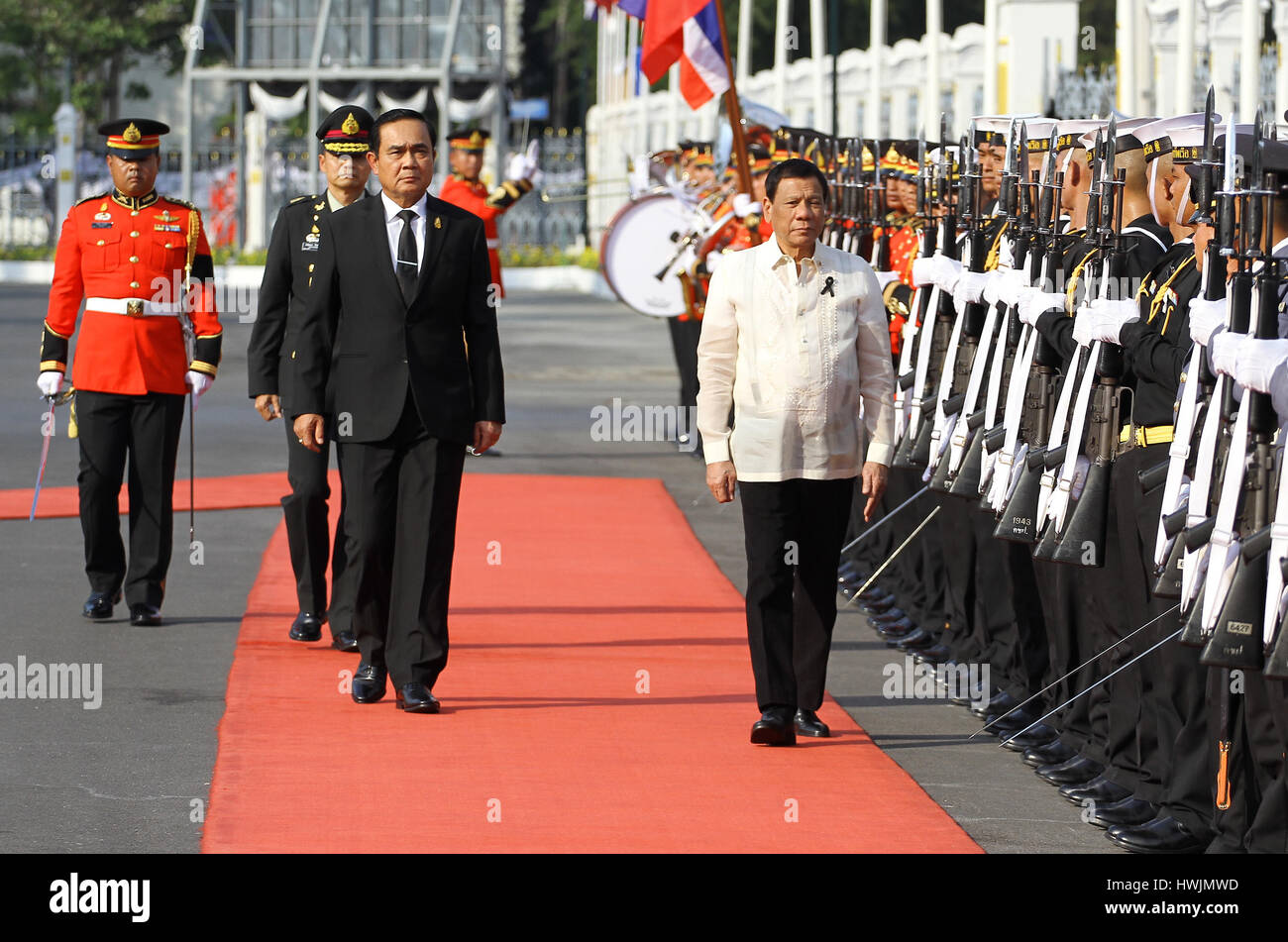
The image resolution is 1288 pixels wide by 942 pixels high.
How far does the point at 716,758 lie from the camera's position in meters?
7.45

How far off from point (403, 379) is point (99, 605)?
2.54m

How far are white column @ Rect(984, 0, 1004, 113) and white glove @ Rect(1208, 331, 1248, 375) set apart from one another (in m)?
13.1

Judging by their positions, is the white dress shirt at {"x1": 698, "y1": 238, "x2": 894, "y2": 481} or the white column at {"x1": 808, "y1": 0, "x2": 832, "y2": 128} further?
the white column at {"x1": 808, "y1": 0, "x2": 832, "y2": 128}

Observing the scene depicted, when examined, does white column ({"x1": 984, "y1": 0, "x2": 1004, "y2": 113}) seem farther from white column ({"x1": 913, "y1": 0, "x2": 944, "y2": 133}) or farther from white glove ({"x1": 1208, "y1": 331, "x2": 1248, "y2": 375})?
white glove ({"x1": 1208, "y1": 331, "x2": 1248, "y2": 375})

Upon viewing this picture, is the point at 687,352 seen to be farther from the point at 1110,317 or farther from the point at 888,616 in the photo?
the point at 1110,317

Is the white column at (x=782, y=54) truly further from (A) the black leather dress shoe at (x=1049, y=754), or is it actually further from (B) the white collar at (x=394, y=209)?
(A) the black leather dress shoe at (x=1049, y=754)

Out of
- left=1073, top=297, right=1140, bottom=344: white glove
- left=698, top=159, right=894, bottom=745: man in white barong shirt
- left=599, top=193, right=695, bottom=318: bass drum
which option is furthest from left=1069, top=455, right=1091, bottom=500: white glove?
left=599, top=193, right=695, bottom=318: bass drum

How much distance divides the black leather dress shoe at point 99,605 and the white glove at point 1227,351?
5.52 m

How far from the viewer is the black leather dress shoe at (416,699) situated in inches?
317

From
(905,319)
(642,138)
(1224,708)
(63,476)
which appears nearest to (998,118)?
(905,319)

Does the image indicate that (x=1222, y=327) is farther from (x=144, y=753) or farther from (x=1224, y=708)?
(x=144, y=753)

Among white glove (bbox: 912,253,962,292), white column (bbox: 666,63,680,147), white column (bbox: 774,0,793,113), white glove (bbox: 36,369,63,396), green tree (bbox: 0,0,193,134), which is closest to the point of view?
white glove (bbox: 912,253,962,292)

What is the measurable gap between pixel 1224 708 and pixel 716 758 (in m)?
1.86

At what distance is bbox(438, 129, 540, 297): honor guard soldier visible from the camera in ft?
48.0
